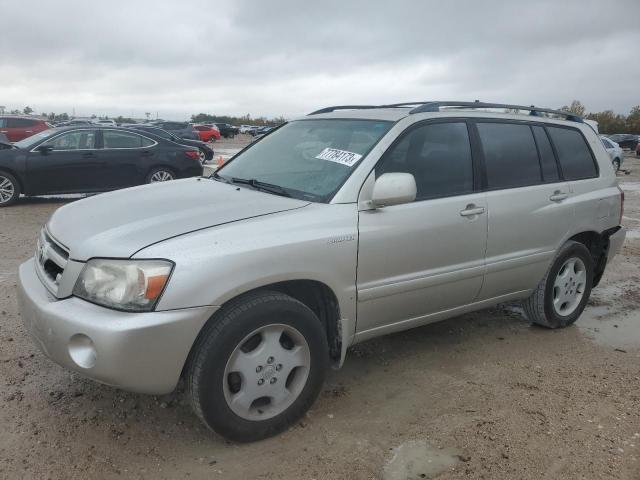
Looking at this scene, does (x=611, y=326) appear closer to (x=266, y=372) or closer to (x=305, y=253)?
(x=305, y=253)

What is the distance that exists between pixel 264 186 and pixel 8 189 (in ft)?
27.1

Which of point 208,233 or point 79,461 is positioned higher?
point 208,233

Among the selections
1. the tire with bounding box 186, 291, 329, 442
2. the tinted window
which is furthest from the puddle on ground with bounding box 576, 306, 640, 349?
the tinted window

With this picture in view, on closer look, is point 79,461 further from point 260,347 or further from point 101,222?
point 101,222

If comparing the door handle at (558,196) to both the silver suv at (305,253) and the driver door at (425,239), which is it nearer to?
the silver suv at (305,253)

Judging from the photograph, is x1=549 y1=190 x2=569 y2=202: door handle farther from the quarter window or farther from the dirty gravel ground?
the quarter window

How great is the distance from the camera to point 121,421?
308cm

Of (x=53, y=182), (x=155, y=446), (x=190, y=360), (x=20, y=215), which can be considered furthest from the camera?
(x=53, y=182)

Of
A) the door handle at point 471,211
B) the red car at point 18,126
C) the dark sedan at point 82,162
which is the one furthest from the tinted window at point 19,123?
the door handle at point 471,211

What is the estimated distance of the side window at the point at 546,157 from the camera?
4.38 metres

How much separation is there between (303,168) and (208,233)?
1.05 metres

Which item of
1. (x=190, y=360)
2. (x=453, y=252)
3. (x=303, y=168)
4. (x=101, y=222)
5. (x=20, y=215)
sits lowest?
(x=20, y=215)

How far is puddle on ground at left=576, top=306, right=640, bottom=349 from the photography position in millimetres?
4535

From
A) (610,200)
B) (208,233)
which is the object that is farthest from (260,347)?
(610,200)
